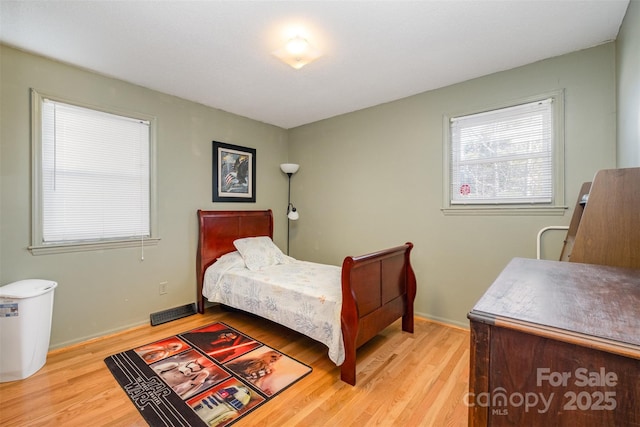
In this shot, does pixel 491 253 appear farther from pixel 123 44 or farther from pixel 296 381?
pixel 123 44

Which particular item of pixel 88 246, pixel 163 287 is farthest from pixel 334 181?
pixel 88 246

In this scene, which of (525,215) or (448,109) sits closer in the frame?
(525,215)

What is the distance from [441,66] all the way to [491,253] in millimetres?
1791

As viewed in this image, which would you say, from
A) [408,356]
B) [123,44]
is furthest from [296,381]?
[123,44]

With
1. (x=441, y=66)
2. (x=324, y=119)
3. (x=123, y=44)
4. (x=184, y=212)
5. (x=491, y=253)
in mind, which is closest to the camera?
(x=123, y=44)

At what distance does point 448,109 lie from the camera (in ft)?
9.71

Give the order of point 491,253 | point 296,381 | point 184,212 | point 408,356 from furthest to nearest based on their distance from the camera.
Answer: point 184,212
point 491,253
point 408,356
point 296,381

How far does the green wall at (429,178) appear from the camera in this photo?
7.61 ft

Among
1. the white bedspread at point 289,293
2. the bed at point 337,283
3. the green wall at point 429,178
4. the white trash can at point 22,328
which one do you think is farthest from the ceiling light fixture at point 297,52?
the white trash can at point 22,328

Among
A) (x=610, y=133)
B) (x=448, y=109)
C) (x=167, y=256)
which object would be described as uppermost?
(x=448, y=109)

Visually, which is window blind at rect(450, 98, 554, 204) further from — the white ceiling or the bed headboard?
the bed headboard

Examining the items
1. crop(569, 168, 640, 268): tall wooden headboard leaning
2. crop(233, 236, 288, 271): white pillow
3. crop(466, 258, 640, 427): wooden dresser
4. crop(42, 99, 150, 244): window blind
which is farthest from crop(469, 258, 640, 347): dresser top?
crop(42, 99, 150, 244): window blind

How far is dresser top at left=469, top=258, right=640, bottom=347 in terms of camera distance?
653mm

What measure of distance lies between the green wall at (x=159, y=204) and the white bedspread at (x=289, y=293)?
0.52 meters
